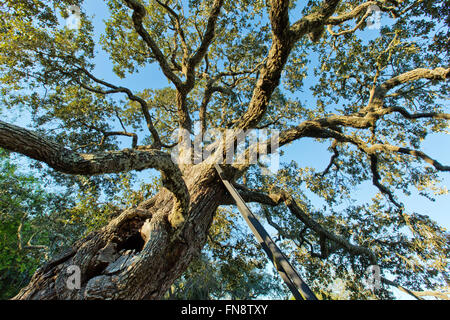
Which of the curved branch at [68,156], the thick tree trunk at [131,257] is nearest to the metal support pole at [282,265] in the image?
the thick tree trunk at [131,257]

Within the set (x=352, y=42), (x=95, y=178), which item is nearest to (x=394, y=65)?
(x=352, y=42)

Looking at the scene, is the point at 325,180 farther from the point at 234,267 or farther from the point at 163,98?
the point at 163,98

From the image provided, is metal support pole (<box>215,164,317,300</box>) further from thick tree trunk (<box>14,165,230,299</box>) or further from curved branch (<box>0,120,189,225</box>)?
curved branch (<box>0,120,189,225</box>)

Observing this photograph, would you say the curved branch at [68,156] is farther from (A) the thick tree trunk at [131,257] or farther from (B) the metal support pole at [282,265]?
(B) the metal support pole at [282,265]

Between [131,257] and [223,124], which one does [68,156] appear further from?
[223,124]

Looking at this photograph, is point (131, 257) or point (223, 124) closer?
point (131, 257)

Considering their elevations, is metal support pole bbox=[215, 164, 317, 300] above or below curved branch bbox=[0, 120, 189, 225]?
below

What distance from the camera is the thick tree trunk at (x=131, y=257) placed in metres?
2.02

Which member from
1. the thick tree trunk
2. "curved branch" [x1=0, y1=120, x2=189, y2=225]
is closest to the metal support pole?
the thick tree trunk

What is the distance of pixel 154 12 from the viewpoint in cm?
629

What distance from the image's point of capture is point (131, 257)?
7.80ft

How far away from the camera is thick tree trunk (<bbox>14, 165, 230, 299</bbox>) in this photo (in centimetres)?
202

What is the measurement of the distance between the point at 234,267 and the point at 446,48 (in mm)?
8577

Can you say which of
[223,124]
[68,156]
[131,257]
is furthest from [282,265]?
[223,124]
